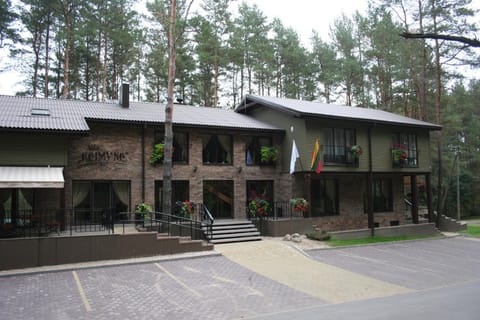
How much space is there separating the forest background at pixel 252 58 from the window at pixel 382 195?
16.2 ft

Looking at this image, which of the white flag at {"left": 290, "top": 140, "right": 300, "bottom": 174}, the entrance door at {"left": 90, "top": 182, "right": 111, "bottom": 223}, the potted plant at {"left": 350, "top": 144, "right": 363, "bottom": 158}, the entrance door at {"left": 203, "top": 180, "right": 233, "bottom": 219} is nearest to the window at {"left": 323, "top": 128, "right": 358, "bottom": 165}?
the potted plant at {"left": 350, "top": 144, "right": 363, "bottom": 158}

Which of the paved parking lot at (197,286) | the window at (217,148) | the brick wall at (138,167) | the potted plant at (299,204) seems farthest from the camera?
the window at (217,148)

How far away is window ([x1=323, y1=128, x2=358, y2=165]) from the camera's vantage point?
19406 millimetres

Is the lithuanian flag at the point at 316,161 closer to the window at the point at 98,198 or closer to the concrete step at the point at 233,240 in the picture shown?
the concrete step at the point at 233,240

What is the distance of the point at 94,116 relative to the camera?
15.9m

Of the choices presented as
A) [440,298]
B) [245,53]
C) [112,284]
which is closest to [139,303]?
[112,284]

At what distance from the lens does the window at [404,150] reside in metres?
20.9

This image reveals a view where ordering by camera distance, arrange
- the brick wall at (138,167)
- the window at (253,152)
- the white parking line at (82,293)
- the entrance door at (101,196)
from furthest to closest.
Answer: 1. the window at (253,152)
2. the entrance door at (101,196)
3. the brick wall at (138,167)
4. the white parking line at (82,293)

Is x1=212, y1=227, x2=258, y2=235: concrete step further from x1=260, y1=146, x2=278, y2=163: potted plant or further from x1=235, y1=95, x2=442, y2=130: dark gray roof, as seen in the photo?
x1=235, y1=95, x2=442, y2=130: dark gray roof

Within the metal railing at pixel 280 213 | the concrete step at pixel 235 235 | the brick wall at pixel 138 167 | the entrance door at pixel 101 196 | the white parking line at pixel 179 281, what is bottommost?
the white parking line at pixel 179 281

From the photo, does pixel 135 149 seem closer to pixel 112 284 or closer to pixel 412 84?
pixel 112 284

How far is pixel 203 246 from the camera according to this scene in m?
13.6

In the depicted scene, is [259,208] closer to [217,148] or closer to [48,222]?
[217,148]

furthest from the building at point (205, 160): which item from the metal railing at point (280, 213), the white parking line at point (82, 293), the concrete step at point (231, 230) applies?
the white parking line at point (82, 293)
